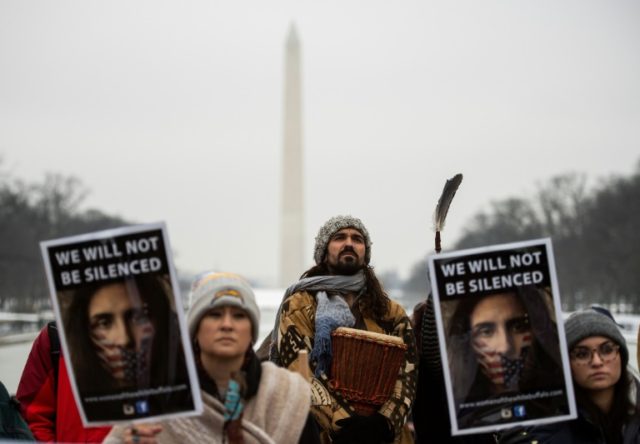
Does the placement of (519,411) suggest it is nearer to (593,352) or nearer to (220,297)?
(593,352)

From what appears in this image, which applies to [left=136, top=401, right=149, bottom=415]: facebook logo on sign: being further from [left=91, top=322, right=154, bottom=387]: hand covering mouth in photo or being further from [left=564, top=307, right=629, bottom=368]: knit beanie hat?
[left=564, top=307, right=629, bottom=368]: knit beanie hat

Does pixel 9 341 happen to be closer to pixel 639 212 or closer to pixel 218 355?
pixel 218 355

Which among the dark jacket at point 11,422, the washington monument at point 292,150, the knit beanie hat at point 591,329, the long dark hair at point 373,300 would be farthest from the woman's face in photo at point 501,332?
the washington monument at point 292,150

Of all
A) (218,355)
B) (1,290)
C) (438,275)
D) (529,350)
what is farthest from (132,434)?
(1,290)

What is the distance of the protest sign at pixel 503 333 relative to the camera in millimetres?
3703

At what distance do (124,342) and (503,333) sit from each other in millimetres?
1418

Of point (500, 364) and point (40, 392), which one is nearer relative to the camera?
point (500, 364)

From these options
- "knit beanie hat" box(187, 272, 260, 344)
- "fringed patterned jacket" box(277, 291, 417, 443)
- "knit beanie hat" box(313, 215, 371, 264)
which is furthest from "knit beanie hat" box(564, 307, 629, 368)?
"knit beanie hat" box(313, 215, 371, 264)

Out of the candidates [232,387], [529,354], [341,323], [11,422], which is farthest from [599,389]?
[11,422]

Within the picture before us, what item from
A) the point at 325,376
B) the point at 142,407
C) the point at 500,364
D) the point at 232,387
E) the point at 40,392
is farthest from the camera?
Answer: the point at 325,376

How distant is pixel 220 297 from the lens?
3.68 m

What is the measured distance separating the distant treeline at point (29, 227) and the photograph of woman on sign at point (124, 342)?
147 ft

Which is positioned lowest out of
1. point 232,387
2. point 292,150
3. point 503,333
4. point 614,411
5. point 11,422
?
point 614,411

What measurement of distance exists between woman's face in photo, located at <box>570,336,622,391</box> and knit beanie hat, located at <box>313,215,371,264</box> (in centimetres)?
168
